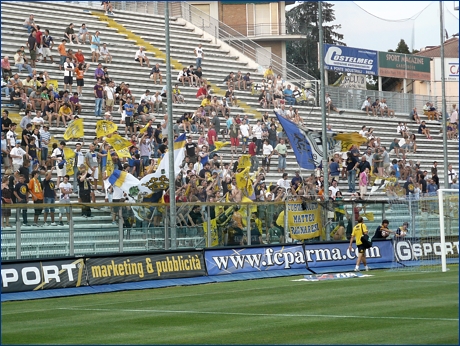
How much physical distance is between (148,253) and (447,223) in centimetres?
1120

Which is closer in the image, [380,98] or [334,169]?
[334,169]

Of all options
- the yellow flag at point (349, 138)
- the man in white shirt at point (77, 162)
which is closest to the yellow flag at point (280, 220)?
the yellow flag at point (349, 138)

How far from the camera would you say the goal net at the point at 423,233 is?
29594 mm

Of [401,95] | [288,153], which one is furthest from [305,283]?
[401,95]

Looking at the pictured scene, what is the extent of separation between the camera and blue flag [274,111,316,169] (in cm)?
3097

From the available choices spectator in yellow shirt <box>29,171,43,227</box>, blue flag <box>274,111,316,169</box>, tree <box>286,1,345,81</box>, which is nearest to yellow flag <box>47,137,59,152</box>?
spectator in yellow shirt <box>29,171,43,227</box>

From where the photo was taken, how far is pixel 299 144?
103 ft

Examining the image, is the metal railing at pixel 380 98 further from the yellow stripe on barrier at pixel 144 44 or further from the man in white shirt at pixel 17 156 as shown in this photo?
the man in white shirt at pixel 17 156

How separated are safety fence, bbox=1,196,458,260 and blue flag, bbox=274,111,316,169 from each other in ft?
6.64

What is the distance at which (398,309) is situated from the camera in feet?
53.2

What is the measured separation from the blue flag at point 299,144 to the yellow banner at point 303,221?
2146 mm

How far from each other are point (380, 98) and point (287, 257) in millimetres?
26294

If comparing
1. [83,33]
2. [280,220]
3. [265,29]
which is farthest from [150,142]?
[265,29]

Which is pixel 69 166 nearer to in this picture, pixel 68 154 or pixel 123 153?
pixel 68 154
